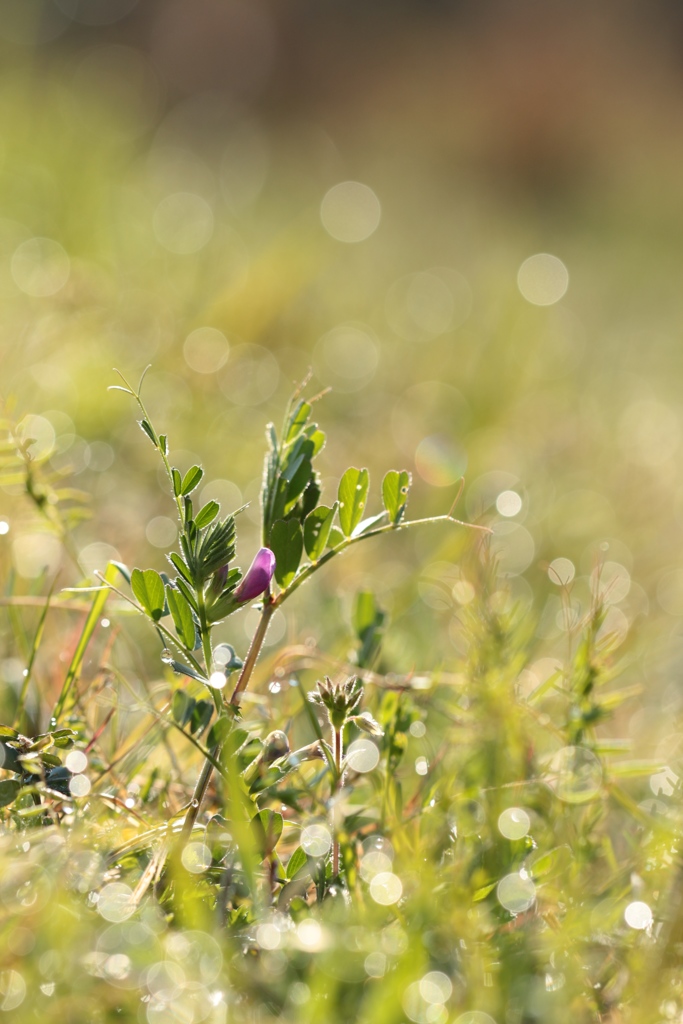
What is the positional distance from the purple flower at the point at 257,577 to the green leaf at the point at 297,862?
144mm

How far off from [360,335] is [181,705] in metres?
1.62

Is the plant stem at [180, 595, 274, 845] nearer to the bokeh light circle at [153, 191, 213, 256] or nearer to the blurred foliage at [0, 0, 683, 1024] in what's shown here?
the blurred foliage at [0, 0, 683, 1024]

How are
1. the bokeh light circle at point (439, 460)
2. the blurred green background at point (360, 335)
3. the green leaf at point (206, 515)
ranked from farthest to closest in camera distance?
1. the bokeh light circle at point (439, 460)
2. the blurred green background at point (360, 335)
3. the green leaf at point (206, 515)

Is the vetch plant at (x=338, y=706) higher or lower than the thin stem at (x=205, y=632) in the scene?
lower

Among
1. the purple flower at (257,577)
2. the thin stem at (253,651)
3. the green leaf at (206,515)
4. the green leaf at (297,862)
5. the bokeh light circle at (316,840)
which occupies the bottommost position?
the green leaf at (297,862)

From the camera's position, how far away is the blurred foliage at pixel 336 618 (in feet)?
1.51

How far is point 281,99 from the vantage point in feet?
20.4

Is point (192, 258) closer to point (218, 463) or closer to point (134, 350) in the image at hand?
point (134, 350)

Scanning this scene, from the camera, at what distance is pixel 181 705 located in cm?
60

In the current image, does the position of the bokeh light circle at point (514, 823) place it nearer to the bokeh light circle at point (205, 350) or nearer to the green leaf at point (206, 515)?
the green leaf at point (206, 515)

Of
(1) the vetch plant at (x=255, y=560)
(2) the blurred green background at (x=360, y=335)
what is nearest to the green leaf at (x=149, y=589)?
(1) the vetch plant at (x=255, y=560)

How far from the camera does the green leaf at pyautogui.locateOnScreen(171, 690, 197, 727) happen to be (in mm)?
602

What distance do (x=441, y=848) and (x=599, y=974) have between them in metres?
0.11

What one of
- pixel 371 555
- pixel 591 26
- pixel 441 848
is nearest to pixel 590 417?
pixel 371 555
